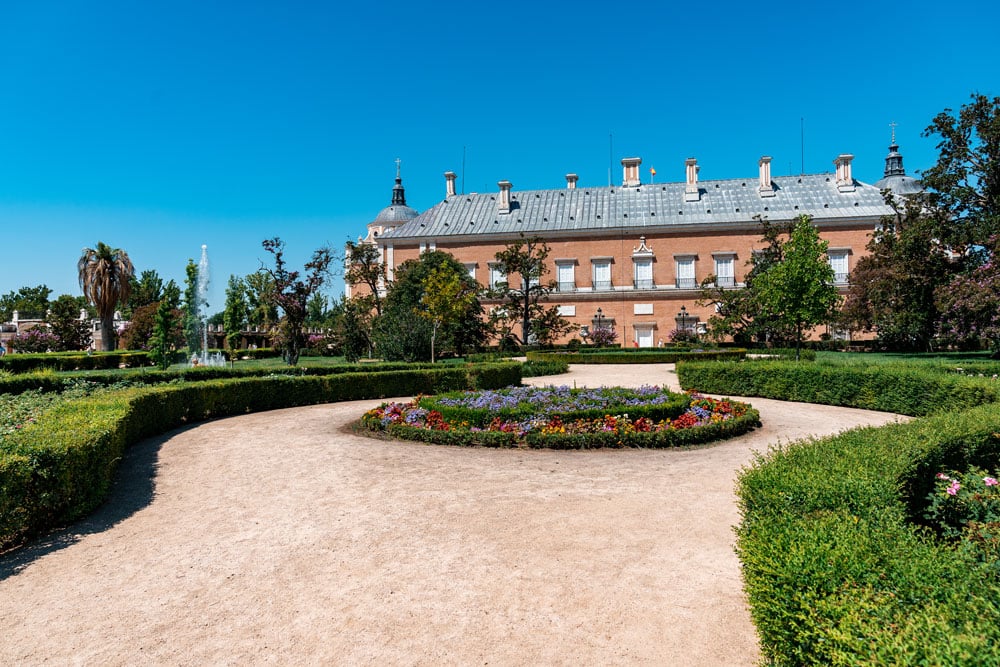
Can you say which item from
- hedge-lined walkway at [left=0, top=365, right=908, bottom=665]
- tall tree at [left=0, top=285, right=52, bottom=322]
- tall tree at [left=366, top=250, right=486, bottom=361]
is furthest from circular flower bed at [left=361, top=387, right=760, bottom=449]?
tall tree at [left=0, top=285, right=52, bottom=322]

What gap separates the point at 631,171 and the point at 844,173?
15.3 metres

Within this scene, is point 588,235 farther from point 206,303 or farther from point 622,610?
point 622,610

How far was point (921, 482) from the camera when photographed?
4.67 m

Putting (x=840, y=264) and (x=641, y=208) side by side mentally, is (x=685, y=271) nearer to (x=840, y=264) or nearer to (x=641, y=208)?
(x=641, y=208)

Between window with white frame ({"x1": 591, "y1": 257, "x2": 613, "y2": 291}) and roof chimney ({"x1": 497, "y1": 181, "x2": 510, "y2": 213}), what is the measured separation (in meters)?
8.54

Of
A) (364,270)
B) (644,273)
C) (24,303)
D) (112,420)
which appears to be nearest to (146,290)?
(24,303)

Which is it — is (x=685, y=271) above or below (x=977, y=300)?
above

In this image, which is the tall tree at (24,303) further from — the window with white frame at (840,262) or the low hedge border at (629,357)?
the window with white frame at (840,262)

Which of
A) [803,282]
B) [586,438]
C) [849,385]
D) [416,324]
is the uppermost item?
[803,282]

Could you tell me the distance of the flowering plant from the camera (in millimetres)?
3348

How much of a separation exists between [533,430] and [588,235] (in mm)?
36956

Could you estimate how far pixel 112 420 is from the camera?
296 inches

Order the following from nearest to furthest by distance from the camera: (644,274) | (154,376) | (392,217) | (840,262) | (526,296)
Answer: (154,376) < (526,296) < (840,262) < (644,274) < (392,217)

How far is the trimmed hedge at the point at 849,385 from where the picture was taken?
33.8 feet
